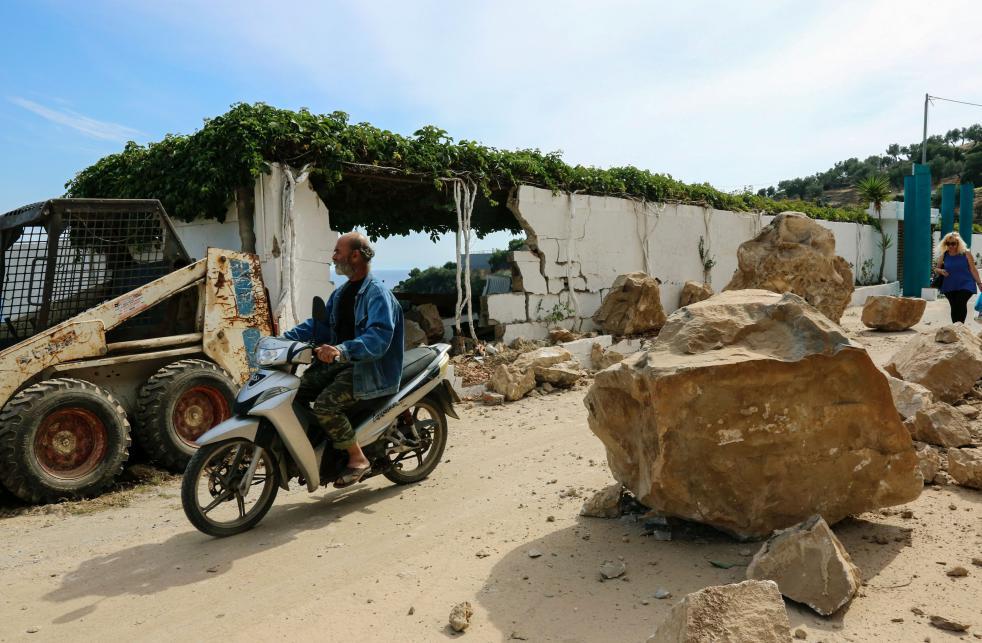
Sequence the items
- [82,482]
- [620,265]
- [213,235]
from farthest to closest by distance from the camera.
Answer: [620,265] → [213,235] → [82,482]

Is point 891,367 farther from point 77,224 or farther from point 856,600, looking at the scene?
point 77,224

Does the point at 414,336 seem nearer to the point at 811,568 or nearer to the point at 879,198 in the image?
the point at 811,568

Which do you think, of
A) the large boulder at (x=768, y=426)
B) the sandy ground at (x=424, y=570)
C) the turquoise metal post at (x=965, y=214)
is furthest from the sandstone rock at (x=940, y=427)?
the turquoise metal post at (x=965, y=214)

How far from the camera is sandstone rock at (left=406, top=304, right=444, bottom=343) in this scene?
1088 cm

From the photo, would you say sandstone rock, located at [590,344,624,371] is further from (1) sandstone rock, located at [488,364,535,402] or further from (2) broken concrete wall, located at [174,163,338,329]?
(2) broken concrete wall, located at [174,163,338,329]

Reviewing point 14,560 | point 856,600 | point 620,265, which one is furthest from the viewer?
point 620,265

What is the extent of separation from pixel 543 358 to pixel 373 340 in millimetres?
4331

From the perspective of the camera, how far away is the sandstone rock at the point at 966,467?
356 centimetres

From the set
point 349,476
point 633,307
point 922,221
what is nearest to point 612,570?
point 349,476

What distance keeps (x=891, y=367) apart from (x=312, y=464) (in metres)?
4.68

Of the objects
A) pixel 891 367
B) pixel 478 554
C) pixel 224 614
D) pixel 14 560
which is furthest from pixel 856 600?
pixel 14 560

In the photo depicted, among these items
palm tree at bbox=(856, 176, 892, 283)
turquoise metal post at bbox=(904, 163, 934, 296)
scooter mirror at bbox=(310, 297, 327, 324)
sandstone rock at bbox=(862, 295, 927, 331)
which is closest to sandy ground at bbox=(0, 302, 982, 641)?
scooter mirror at bbox=(310, 297, 327, 324)

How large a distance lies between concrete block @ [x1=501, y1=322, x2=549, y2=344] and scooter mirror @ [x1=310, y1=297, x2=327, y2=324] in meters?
5.91

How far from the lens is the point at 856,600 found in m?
2.64
